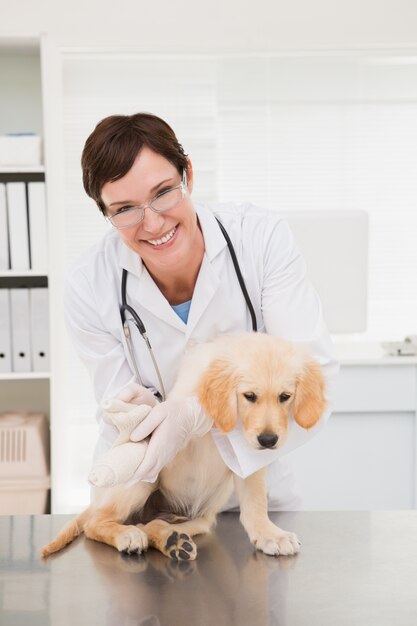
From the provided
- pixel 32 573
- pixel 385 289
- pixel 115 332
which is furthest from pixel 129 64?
pixel 32 573

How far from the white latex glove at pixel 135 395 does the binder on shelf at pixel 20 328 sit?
226 cm

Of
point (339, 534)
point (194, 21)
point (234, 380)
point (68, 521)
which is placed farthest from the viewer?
point (194, 21)

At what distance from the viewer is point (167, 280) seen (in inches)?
67.5

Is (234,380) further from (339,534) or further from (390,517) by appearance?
(390,517)

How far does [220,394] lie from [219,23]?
2664 millimetres

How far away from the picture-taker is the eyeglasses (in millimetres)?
1469

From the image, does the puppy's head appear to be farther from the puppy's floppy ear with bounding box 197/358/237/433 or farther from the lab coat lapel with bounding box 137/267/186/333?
the lab coat lapel with bounding box 137/267/186/333

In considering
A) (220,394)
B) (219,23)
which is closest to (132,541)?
(220,394)

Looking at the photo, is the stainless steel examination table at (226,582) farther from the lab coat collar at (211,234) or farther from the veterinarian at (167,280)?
the lab coat collar at (211,234)

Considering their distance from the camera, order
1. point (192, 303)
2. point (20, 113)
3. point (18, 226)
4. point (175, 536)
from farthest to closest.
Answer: point (20, 113) < point (18, 226) < point (192, 303) < point (175, 536)

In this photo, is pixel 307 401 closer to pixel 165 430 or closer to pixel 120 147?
pixel 165 430

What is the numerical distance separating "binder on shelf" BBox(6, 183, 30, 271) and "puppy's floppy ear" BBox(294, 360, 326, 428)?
2.47 m

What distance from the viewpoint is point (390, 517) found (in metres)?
1.65

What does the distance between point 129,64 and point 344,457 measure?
2.03 meters
